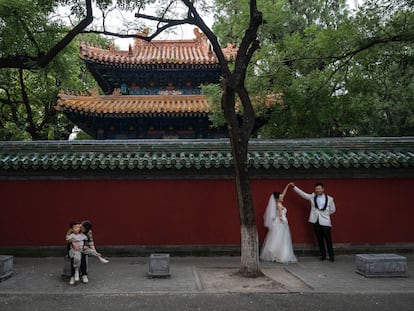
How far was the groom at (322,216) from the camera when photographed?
28.2ft

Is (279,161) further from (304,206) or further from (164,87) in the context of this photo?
(164,87)

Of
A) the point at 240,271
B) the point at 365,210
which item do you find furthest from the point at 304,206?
A: the point at 240,271

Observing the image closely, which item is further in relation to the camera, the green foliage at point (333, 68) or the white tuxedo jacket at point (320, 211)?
the green foliage at point (333, 68)

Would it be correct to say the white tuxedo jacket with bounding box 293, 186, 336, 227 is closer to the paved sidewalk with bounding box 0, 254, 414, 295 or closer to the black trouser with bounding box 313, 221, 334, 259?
the black trouser with bounding box 313, 221, 334, 259

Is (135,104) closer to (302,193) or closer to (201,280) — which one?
(302,193)

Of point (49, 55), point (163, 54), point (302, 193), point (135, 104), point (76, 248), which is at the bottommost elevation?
point (76, 248)

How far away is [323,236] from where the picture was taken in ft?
29.3

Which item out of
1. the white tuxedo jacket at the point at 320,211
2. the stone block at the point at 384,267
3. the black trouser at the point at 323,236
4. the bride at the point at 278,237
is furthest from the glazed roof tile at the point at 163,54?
the stone block at the point at 384,267

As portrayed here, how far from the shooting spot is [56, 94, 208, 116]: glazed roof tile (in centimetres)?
1247

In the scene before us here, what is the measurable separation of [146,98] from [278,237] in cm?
757

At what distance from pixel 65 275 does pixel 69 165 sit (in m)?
3.00

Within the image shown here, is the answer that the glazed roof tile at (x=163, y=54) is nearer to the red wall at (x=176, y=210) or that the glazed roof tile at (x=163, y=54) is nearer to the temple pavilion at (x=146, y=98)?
the temple pavilion at (x=146, y=98)

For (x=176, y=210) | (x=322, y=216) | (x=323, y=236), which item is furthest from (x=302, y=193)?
(x=176, y=210)

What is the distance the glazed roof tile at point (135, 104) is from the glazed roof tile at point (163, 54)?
4.11ft
